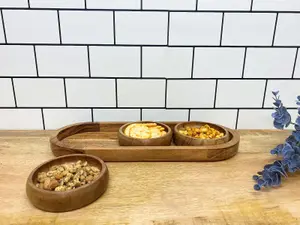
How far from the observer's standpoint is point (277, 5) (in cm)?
77

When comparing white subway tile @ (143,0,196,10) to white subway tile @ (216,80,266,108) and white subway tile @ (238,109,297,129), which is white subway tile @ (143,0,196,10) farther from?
white subway tile @ (238,109,297,129)

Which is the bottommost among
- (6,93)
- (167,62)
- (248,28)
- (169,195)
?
(169,195)

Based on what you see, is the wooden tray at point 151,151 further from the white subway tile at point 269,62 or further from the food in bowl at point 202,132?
the white subway tile at point 269,62

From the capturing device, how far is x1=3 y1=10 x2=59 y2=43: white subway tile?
2.46 ft

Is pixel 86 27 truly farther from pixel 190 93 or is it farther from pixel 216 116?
pixel 216 116

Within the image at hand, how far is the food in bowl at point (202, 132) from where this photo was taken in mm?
746

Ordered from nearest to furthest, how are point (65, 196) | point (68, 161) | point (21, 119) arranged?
1. point (65, 196)
2. point (68, 161)
3. point (21, 119)

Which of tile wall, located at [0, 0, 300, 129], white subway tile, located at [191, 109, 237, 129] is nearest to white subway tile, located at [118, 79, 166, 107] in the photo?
tile wall, located at [0, 0, 300, 129]

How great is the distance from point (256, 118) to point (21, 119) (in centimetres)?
76

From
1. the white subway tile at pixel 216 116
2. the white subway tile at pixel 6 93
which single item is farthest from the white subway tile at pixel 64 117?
the white subway tile at pixel 216 116

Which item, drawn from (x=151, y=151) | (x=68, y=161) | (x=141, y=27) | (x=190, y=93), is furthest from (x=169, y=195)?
(x=141, y=27)

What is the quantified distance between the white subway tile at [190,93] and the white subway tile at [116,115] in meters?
0.11

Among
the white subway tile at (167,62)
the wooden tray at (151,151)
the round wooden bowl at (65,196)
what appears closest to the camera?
the round wooden bowl at (65,196)

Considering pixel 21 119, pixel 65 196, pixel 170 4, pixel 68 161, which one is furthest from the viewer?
pixel 21 119
